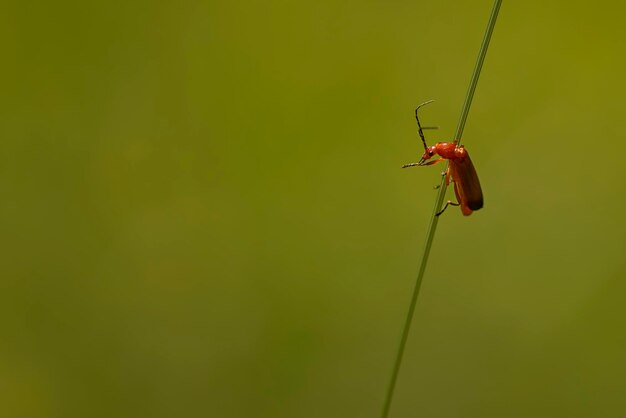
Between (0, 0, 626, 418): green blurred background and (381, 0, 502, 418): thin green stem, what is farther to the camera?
(0, 0, 626, 418): green blurred background

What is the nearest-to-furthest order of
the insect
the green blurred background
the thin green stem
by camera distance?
the thin green stem
the insect
the green blurred background

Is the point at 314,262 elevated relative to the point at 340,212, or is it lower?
lower

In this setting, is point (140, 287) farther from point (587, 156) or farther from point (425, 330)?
point (587, 156)

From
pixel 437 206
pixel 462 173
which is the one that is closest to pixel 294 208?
pixel 462 173

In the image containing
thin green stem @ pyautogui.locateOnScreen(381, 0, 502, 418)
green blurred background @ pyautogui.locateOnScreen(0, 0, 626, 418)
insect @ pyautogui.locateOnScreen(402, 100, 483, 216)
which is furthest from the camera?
green blurred background @ pyautogui.locateOnScreen(0, 0, 626, 418)

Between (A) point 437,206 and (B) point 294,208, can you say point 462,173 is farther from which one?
(B) point 294,208

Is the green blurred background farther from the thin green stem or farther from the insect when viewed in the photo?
the thin green stem

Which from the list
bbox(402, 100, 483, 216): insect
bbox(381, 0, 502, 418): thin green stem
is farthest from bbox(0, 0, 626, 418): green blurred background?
bbox(381, 0, 502, 418): thin green stem

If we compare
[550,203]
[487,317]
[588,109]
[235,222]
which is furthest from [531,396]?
[235,222]
